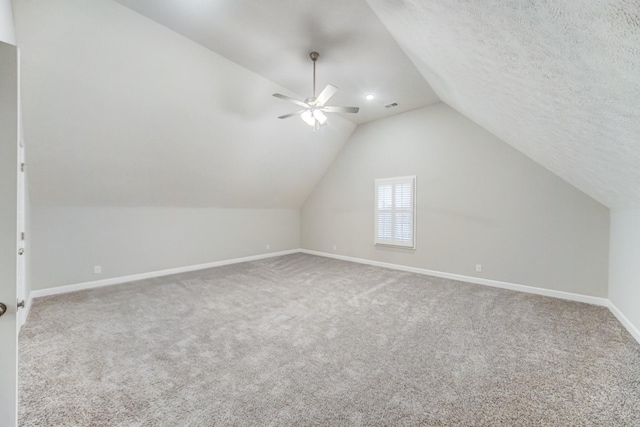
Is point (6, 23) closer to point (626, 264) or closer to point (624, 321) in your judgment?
point (626, 264)

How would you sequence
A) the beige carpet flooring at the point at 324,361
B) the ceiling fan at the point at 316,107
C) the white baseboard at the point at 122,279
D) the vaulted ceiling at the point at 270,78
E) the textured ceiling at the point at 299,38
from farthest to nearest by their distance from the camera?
Answer: the white baseboard at the point at 122,279 → the ceiling fan at the point at 316,107 → the textured ceiling at the point at 299,38 → the beige carpet flooring at the point at 324,361 → the vaulted ceiling at the point at 270,78

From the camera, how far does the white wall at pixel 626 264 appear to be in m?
2.59

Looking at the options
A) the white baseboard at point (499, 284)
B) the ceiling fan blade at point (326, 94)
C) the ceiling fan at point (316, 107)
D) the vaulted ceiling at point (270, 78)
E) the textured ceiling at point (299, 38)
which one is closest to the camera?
the vaulted ceiling at point (270, 78)

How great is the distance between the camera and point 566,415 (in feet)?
5.24

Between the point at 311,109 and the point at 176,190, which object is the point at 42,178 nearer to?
the point at 176,190

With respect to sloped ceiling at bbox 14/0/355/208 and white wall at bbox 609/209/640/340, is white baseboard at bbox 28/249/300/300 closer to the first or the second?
sloped ceiling at bbox 14/0/355/208

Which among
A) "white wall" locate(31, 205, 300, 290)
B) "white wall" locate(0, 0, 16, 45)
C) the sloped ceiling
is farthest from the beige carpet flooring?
"white wall" locate(0, 0, 16, 45)

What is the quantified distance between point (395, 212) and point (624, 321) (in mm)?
3313

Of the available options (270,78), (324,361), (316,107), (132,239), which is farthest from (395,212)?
(132,239)

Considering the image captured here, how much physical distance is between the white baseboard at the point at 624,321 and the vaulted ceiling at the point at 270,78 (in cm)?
129

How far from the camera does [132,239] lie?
4.52m

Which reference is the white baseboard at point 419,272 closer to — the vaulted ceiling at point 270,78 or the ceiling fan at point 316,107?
the vaulted ceiling at point 270,78

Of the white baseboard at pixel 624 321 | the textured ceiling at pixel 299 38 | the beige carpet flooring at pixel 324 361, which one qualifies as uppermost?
the textured ceiling at pixel 299 38

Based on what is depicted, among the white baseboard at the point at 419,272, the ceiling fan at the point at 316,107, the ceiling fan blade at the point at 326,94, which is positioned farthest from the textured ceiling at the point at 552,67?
the white baseboard at the point at 419,272
